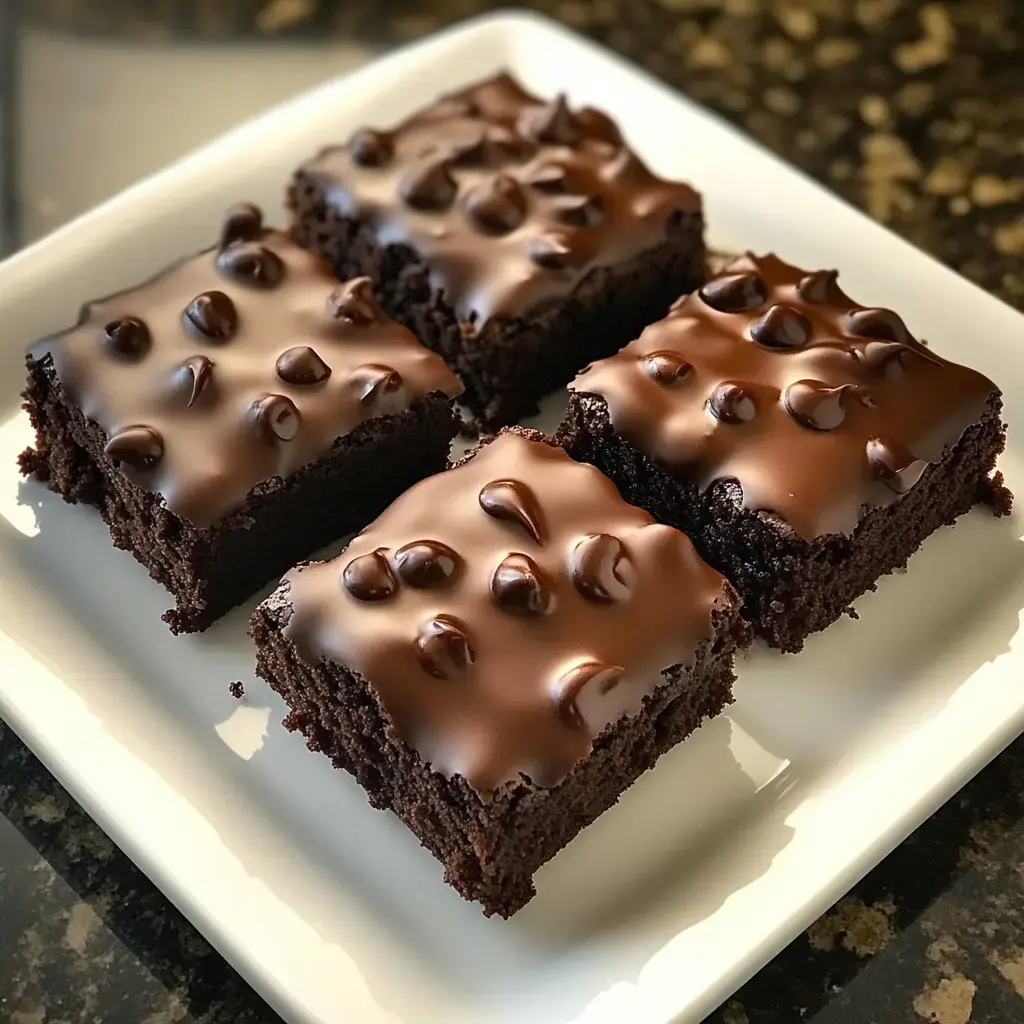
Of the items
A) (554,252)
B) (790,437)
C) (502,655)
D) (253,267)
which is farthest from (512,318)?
(502,655)

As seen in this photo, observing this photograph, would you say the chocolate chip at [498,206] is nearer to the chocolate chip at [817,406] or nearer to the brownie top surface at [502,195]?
the brownie top surface at [502,195]

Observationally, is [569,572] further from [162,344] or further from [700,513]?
[162,344]

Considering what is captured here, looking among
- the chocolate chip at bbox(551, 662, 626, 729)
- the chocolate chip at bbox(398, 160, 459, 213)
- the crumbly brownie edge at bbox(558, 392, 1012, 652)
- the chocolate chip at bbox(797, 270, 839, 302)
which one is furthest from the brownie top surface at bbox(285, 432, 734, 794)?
the chocolate chip at bbox(398, 160, 459, 213)

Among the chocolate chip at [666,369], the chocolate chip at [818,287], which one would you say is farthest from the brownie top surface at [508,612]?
the chocolate chip at [818,287]

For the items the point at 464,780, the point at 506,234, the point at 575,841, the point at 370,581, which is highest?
the point at 506,234

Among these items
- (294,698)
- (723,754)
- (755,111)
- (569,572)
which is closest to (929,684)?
(723,754)

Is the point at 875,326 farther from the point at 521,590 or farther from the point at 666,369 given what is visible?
the point at 521,590

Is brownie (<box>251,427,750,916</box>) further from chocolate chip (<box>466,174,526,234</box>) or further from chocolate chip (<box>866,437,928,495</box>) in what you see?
chocolate chip (<box>466,174,526,234</box>)
